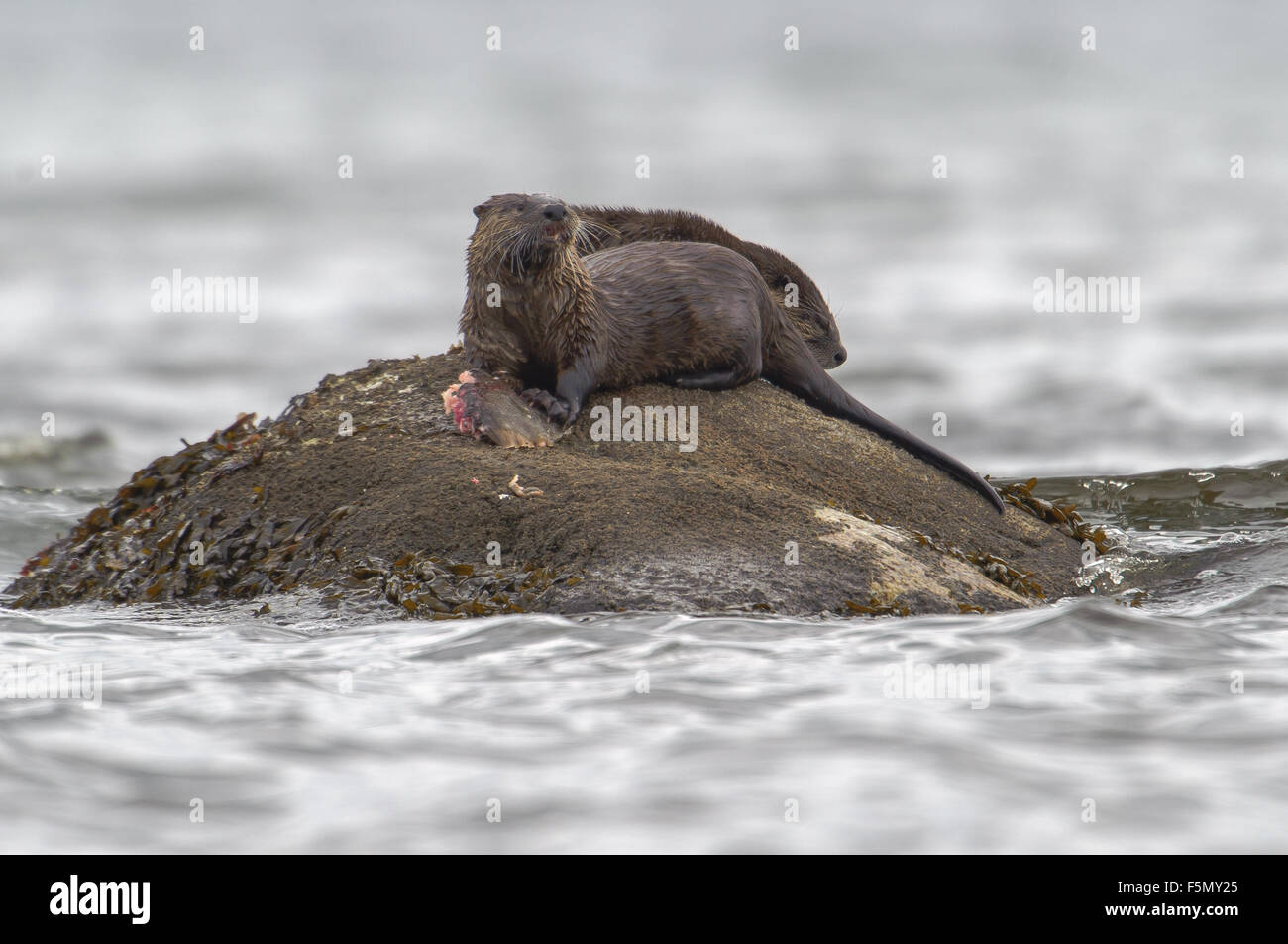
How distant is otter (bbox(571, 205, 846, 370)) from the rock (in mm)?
668

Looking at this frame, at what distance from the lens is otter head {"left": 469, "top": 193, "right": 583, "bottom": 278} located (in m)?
6.46

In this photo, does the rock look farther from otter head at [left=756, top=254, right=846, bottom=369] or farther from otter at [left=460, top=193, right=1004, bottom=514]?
otter head at [left=756, top=254, right=846, bottom=369]

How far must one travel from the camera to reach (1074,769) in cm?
381

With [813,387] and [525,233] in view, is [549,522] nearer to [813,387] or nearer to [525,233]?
[525,233]

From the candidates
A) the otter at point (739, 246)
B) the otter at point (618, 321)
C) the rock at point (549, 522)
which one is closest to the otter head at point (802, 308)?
the otter at point (739, 246)

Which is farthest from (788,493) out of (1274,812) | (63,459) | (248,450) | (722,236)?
(63,459)

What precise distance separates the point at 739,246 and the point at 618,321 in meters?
1.44

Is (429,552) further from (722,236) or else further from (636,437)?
(722,236)

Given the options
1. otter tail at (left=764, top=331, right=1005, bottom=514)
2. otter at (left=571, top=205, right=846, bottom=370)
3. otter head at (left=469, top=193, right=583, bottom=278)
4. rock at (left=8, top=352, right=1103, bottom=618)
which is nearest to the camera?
rock at (left=8, top=352, right=1103, bottom=618)

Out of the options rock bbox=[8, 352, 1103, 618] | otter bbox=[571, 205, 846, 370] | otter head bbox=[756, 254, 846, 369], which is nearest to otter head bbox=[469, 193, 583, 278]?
rock bbox=[8, 352, 1103, 618]

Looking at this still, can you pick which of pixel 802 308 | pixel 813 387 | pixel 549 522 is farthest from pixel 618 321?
pixel 802 308

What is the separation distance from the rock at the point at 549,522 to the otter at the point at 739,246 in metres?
0.67
